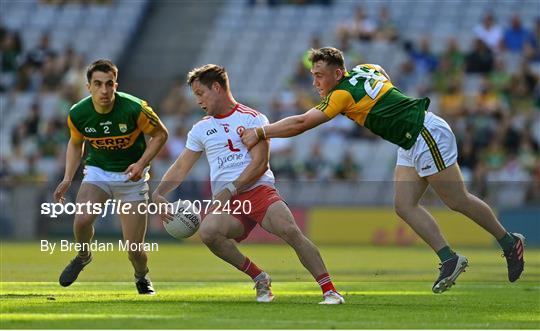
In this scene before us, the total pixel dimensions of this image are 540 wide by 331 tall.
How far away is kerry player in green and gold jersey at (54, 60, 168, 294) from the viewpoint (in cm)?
1317

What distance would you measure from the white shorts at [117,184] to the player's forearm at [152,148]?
0.43m

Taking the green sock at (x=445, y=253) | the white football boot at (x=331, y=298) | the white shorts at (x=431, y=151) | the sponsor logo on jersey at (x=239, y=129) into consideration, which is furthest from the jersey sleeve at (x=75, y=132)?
the green sock at (x=445, y=253)

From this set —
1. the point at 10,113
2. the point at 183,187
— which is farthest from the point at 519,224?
the point at 10,113

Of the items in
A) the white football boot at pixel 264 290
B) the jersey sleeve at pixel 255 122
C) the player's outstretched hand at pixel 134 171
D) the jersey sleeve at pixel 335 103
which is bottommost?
the white football boot at pixel 264 290

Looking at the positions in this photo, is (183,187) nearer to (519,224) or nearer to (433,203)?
(433,203)

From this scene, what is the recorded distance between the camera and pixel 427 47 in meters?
31.3

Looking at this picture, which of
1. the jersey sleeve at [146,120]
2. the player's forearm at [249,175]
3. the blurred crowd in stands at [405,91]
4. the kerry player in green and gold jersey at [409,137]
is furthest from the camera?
the blurred crowd in stands at [405,91]

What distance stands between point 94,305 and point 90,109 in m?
2.34

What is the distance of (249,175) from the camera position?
1240cm

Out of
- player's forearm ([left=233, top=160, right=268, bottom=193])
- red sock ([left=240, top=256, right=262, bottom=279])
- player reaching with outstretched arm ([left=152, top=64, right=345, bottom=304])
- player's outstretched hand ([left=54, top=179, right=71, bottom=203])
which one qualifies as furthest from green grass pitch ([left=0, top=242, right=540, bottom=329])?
player's forearm ([left=233, top=160, right=268, bottom=193])

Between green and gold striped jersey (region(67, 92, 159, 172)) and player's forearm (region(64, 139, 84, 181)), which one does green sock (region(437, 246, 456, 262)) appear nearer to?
green and gold striped jersey (region(67, 92, 159, 172))

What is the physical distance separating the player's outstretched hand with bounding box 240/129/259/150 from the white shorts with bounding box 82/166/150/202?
5.52ft

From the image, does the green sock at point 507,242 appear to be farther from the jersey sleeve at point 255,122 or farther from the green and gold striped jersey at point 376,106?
the jersey sleeve at point 255,122

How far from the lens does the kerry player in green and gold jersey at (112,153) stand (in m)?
13.2
